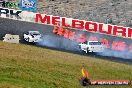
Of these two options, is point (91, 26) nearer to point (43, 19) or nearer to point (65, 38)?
point (65, 38)

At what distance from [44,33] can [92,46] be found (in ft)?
18.3

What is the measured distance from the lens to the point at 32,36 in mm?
36344

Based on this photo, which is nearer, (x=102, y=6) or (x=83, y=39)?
(x=83, y=39)

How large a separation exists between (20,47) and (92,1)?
81.3ft

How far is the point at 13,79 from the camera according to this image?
23.1 meters

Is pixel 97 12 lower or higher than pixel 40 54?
higher

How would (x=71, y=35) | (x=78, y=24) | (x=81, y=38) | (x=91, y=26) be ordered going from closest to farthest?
(x=81, y=38) < (x=71, y=35) < (x=91, y=26) < (x=78, y=24)

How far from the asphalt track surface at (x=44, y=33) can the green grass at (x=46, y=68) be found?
4.08 feet

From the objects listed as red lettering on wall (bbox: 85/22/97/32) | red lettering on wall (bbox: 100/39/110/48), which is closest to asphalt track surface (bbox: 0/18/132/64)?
red lettering on wall (bbox: 100/39/110/48)

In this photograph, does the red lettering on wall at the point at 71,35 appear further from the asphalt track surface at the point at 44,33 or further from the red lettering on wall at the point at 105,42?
the red lettering on wall at the point at 105,42

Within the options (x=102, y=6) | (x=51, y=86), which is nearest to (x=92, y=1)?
(x=102, y=6)

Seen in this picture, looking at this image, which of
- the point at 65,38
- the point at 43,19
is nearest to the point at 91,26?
the point at 65,38

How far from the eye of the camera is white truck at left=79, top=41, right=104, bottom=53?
34.1 meters

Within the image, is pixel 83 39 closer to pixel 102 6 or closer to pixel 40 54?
pixel 40 54
